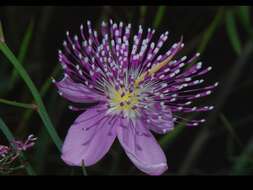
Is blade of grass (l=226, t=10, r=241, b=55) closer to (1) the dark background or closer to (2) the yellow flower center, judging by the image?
(1) the dark background

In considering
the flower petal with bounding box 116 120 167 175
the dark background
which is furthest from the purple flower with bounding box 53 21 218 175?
the dark background

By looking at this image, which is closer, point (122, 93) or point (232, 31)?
point (122, 93)

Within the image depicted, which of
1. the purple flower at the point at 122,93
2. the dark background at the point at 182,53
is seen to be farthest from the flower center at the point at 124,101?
the dark background at the point at 182,53

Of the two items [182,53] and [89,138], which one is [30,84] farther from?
[182,53]

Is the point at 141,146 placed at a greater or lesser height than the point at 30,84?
lesser

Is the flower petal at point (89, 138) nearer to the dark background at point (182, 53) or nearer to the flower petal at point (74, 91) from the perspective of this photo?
the flower petal at point (74, 91)

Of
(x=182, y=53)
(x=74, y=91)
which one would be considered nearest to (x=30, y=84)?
(x=74, y=91)
